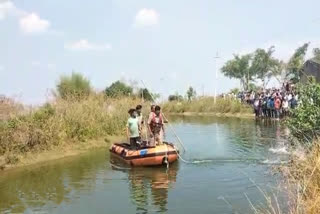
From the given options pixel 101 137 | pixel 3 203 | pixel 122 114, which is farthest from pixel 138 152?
pixel 122 114

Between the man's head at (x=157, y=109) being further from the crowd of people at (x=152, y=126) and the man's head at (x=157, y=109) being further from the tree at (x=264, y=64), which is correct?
the tree at (x=264, y=64)

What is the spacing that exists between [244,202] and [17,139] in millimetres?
10791

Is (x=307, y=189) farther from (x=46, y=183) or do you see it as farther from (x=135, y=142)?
(x=135, y=142)

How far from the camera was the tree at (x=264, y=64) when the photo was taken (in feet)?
221

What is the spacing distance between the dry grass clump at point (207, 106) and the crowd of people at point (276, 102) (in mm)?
3915

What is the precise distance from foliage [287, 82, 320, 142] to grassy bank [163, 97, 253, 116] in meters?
26.0

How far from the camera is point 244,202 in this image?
503 inches

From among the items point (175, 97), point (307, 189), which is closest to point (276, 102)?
point (175, 97)

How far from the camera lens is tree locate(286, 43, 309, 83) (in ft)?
168

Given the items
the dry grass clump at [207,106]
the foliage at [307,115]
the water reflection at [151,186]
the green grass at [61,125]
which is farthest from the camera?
the dry grass clump at [207,106]

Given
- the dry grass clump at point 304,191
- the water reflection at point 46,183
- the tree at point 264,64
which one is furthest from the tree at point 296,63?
the dry grass clump at point 304,191

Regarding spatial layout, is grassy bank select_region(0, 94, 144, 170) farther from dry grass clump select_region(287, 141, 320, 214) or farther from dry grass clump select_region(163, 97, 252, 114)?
dry grass clump select_region(163, 97, 252, 114)

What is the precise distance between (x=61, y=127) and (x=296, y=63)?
35.0 metres

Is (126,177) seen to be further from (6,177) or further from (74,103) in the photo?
(74,103)
